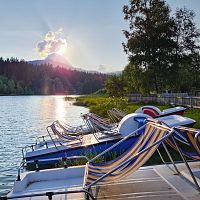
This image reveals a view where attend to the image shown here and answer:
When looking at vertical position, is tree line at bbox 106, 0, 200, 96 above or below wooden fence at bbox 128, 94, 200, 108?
above

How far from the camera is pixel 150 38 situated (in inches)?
1650

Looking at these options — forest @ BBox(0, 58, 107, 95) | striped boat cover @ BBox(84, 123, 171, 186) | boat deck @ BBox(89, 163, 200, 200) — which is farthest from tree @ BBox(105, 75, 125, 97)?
forest @ BBox(0, 58, 107, 95)

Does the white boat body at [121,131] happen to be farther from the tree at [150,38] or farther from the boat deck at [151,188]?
the tree at [150,38]

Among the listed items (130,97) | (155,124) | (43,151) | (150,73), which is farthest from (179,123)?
(130,97)

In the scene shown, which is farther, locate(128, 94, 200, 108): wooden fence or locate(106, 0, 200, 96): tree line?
locate(106, 0, 200, 96): tree line

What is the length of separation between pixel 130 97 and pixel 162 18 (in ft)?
36.7

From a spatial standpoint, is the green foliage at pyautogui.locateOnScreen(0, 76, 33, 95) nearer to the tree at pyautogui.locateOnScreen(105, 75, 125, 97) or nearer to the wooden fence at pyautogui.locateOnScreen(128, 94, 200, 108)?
the tree at pyautogui.locateOnScreen(105, 75, 125, 97)

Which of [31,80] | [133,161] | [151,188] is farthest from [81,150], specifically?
[31,80]

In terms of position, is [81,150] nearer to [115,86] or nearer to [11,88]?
[115,86]

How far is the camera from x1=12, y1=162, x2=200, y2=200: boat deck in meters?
5.39

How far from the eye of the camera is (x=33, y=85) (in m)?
191

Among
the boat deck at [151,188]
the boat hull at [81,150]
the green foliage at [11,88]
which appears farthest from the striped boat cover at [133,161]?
the green foliage at [11,88]

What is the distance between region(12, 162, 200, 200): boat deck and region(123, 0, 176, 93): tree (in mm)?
36164

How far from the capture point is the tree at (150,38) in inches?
1640
